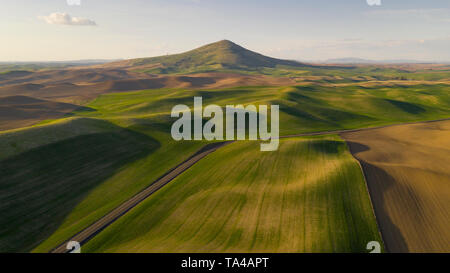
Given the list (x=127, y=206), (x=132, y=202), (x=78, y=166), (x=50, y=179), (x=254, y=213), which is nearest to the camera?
(x=254, y=213)

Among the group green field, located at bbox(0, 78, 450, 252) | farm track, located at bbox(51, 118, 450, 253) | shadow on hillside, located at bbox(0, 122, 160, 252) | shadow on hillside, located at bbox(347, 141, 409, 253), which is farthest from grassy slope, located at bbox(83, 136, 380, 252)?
shadow on hillside, located at bbox(0, 122, 160, 252)

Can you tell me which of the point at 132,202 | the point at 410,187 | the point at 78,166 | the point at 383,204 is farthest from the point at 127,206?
the point at 410,187

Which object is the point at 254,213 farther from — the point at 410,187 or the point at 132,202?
the point at 410,187

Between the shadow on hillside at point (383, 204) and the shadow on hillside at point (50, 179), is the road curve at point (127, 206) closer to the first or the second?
the shadow on hillside at point (50, 179)

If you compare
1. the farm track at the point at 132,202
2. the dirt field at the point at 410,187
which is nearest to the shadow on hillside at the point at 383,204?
the dirt field at the point at 410,187

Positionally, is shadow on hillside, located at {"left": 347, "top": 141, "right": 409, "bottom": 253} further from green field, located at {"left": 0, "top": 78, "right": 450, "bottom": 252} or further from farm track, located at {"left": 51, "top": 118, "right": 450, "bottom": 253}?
farm track, located at {"left": 51, "top": 118, "right": 450, "bottom": 253}
